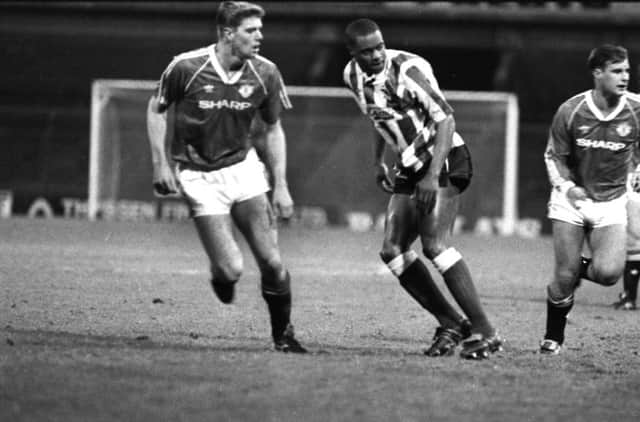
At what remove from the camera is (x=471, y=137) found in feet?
81.2

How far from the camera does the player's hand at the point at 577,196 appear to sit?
8688 mm

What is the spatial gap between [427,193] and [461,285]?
2.23 ft

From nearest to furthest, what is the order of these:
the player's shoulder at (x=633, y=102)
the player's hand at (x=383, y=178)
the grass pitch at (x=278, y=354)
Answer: the grass pitch at (x=278, y=354) < the player's hand at (x=383, y=178) < the player's shoulder at (x=633, y=102)

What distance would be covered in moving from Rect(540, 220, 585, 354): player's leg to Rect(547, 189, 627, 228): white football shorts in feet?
0.15

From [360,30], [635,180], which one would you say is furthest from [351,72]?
[635,180]

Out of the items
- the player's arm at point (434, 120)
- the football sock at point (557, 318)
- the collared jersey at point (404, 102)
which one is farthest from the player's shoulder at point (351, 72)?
the football sock at point (557, 318)

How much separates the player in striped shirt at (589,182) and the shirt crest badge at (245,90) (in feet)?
6.87

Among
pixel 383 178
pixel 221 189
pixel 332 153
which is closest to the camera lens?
pixel 221 189

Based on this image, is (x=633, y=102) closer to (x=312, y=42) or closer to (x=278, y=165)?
(x=278, y=165)

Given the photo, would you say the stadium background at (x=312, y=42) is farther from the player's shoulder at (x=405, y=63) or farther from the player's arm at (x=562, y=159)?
the player's shoulder at (x=405, y=63)

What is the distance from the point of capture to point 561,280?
8922 millimetres

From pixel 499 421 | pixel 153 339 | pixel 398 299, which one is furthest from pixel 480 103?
pixel 499 421

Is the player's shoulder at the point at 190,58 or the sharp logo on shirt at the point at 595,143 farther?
the sharp logo on shirt at the point at 595,143

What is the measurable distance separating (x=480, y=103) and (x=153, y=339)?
1742cm
